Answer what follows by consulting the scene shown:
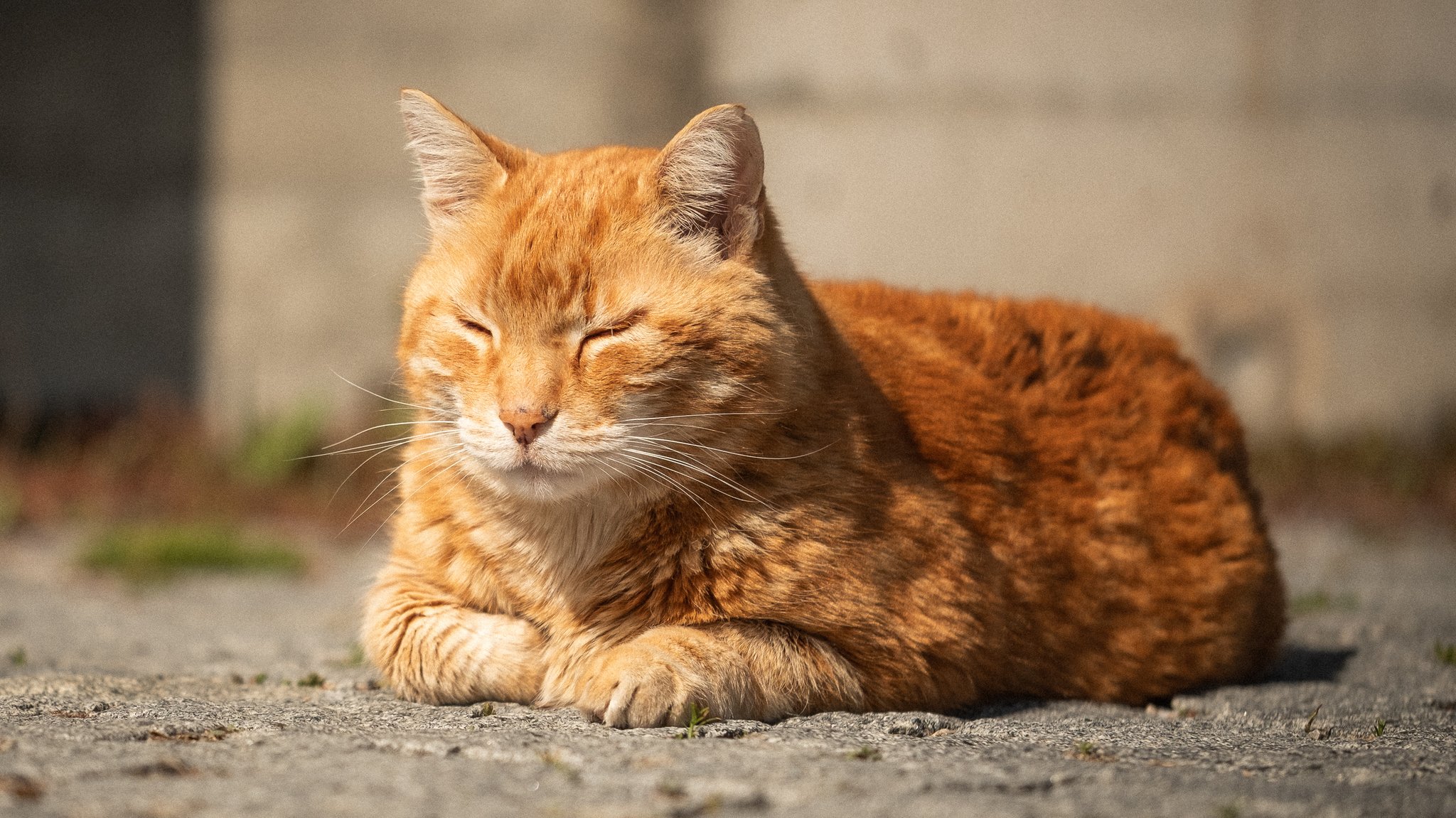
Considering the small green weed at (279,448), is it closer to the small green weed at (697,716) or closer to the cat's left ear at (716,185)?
the cat's left ear at (716,185)

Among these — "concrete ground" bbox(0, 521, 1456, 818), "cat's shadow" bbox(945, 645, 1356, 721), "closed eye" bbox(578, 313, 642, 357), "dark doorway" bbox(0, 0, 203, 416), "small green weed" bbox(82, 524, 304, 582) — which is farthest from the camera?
"dark doorway" bbox(0, 0, 203, 416)

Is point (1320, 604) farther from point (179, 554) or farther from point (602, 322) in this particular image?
point (179, 554)

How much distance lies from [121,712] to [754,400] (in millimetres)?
1408

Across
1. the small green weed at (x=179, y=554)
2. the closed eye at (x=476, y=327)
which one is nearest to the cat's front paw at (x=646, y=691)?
the closed eye at (x=476, y=327)

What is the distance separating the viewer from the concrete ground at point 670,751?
187 cm

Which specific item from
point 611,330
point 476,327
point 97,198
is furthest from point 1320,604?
point 97,198

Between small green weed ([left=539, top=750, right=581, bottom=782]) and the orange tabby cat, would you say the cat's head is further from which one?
small green weed ([left=539, top=750, right=581, bottom=782])

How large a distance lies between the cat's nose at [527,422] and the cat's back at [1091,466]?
87 centimetres

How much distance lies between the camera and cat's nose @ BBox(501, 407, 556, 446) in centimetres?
243

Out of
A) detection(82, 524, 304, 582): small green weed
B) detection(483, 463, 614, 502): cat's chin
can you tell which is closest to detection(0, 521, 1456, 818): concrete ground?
detection(483, 463, 614, 502): cat's chin

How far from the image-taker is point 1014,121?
24.1 feet

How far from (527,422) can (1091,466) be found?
152 centimetres

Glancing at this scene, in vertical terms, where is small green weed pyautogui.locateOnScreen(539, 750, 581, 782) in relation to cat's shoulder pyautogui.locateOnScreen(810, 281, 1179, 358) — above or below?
below

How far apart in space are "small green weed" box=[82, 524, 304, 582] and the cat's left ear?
3525mm
